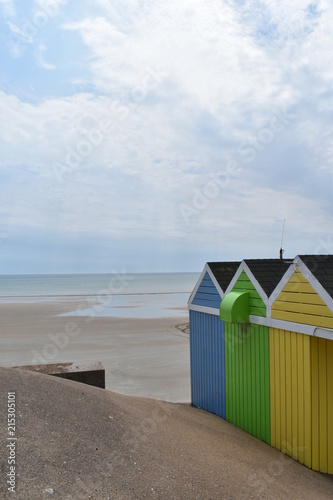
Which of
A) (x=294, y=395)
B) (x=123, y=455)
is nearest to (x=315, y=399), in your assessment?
(x=294, y=395)

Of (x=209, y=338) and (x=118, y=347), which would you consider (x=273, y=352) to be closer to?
(x=209, y=338)

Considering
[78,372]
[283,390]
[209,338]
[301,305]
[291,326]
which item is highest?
[301,305]

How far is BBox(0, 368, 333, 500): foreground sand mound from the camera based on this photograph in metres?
4.90

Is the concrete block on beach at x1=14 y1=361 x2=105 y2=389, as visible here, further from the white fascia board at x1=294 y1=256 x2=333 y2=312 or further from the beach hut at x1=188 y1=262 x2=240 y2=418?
the white fascia board at x1=294 y1=256 x2=333 y2=312

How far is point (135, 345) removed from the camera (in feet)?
70.4

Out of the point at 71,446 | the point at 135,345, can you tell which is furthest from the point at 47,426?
the point at 135,345

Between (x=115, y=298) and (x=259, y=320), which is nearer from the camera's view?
(x=259, y=320)

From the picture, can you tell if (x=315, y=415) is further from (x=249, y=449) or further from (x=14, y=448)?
(x=14, y=448)

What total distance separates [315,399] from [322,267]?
84.8 inches

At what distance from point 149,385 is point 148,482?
29.2 feet

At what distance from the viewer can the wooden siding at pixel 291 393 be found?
688cm

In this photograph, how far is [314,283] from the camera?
6660mm

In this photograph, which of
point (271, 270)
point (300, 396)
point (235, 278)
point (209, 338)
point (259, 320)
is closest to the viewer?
point (300, 396)

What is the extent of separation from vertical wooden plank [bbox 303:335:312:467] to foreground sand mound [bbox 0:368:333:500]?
24cm
